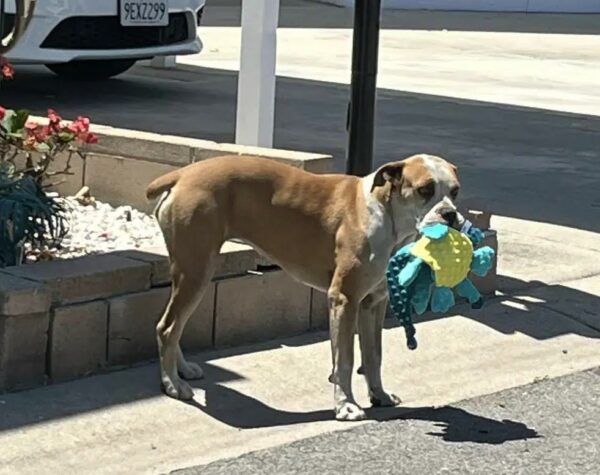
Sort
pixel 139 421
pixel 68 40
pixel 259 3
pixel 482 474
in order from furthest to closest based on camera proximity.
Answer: pixel 68 40 < pixel 259 3 < pixel 139 421 < pixel 482 474

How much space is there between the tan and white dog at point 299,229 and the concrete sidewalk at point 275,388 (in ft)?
0.60

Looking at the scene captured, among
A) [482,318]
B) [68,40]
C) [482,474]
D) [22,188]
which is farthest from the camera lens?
[68,40]

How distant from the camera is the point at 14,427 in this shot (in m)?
5.07

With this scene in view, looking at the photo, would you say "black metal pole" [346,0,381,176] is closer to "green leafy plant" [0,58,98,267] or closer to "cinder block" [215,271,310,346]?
"cinder block" [215,271,310,346]

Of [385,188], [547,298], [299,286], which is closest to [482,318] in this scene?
[547,298]

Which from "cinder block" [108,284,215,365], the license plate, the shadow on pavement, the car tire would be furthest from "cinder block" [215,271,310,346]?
the car tire

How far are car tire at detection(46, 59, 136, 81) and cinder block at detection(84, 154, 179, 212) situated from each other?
5.95 m

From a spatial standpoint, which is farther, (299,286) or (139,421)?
(299,286)

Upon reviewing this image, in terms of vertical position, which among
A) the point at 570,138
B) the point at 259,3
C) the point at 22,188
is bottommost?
the point at 570,138

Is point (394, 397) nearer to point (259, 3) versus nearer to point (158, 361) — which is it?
point (158, 361)

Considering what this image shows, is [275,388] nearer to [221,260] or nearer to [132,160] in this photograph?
[221,260]

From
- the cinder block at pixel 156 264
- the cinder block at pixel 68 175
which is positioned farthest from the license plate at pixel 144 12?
the cinder block at pixel 156 264

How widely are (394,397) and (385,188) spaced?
2.72 feet

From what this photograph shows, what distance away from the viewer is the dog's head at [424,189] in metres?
5.18
